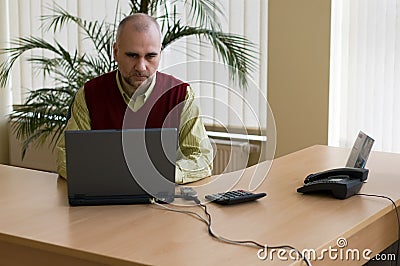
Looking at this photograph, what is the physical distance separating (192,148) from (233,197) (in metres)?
0.50

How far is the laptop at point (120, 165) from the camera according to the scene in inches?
94.2

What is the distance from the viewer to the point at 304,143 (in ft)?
14.7

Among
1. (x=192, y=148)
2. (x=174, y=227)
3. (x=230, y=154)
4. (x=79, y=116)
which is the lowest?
(x=230, y=154)

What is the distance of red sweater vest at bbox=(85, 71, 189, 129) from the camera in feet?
9.89

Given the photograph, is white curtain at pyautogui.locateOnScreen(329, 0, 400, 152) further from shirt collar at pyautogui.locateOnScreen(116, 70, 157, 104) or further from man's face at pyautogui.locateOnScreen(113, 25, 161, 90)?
man's face at pyautogui.locateOnScreen(113, 25, 161, 90)

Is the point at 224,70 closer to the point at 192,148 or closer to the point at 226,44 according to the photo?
the point at 226,44

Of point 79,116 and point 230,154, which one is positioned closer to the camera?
point 79,116

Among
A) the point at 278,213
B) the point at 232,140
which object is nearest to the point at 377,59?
the point at 232,140

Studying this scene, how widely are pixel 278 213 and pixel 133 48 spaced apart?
88cm

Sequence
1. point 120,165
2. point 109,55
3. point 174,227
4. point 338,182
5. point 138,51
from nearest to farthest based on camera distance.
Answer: point 174,227 < point 120,165 < point 338,182 < point 138,51 < point 109,55

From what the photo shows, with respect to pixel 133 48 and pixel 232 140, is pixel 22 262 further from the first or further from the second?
pixel 232 140

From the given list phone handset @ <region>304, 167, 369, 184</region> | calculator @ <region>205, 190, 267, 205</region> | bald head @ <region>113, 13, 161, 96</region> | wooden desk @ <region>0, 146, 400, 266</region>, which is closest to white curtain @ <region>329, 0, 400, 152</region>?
wooden desk @ <region>0, 146, 400, 266</region>

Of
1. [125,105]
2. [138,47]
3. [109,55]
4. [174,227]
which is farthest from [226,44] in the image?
[174,227]

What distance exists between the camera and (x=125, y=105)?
3.02m
